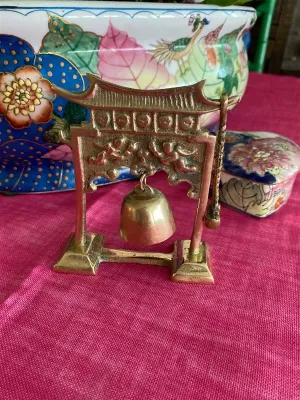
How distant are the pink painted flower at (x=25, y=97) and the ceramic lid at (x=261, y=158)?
0.22m

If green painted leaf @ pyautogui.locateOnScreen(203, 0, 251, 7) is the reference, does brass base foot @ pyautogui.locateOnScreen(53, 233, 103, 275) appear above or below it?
below

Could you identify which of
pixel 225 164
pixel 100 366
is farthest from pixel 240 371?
pixel 225 164

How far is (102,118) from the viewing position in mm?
325

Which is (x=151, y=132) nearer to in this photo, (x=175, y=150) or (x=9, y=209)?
(x=175, y=150)

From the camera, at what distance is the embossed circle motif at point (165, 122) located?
1.05ft

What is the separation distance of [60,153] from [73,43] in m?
0.13

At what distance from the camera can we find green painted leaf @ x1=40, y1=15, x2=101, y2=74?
0.39 metres

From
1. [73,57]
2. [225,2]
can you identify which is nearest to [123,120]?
[73,57]

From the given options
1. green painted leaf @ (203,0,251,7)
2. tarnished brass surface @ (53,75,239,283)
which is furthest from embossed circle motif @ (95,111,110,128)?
green painted leaf @ (203,0,251,7)

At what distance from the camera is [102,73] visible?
426 mm

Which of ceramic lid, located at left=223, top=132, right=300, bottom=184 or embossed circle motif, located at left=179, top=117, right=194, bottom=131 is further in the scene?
ceramic lid, located at left=223, top=132, right=300, bottom=184

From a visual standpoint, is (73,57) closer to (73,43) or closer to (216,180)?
(73,43)

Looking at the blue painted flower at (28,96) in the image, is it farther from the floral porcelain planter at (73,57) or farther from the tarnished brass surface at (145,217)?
the tarnished brass surface at (145,217)

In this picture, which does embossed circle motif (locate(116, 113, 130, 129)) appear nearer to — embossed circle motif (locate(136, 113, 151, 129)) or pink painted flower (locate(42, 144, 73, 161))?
embossed circle motif (locate(136, 113, 151, 129))
